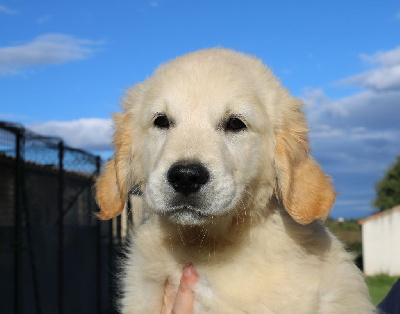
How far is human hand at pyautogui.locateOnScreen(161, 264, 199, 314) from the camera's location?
3244 mm

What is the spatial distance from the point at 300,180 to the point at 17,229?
5060mm

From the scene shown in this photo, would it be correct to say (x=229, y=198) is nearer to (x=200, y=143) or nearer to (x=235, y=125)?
(x=200, y=143)

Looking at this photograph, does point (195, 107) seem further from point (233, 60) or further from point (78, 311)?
point (78, 311)

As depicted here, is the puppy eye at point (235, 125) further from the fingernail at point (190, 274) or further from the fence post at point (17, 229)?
the fence post at point (17, 229)

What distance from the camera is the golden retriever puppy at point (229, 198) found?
3.22 meters

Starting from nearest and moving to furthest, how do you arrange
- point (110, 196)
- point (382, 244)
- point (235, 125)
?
point (235, 125) → point (110, 196) → point (382, 244)

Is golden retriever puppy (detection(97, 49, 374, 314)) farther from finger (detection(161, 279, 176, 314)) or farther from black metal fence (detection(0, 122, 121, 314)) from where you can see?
black metal fence (detection(0, 122, 121, 314))

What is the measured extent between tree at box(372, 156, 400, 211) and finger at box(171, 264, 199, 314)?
54.3m

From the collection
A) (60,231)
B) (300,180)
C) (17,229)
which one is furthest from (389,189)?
(300,180)

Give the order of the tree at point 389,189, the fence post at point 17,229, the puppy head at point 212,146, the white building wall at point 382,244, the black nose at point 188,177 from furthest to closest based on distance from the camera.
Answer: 1. the tree at point 389,189
2. the white building wall at point 382,244
3. the fence post at point 17,229
4. the puppy head at point 212,146
5. the black nose at point 188,177

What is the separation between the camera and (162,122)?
12.1ft

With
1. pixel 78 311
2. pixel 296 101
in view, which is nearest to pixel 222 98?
pixel 296 101

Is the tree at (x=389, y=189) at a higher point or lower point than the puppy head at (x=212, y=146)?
lower

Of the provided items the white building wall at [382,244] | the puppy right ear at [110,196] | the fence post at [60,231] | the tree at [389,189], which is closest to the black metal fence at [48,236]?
the fence post at [60,231]
